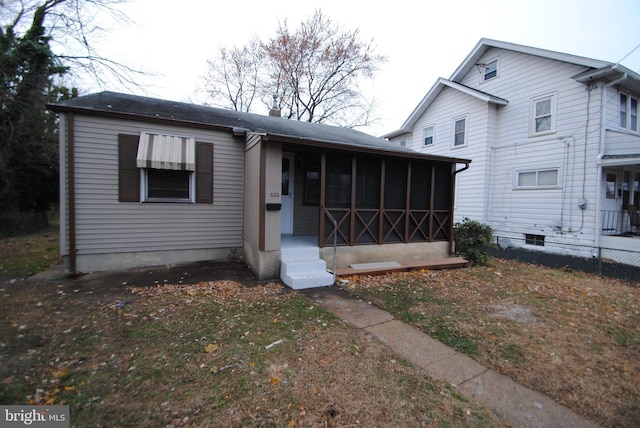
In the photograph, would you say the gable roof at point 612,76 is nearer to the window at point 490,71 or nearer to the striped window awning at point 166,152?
the window at point 490,71

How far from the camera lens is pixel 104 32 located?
9.35 meters

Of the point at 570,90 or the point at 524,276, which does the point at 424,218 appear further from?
the point at 570,90

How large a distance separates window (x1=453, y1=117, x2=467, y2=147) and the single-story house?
16.5 feet

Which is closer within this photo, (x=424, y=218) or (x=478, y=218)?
(x=424, y=218)

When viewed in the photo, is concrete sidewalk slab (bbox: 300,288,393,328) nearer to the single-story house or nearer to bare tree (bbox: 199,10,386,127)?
the single-story house

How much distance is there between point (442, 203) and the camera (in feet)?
25.1

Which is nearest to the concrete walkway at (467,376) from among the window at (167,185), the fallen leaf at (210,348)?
the fallen leaf at (210,348)

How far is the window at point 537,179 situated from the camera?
9.34m

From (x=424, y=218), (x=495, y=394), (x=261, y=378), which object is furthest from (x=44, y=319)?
(x=424, y=218)

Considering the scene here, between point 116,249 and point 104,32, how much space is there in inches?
326

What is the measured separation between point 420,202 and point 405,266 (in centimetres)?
189

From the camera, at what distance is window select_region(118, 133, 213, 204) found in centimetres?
581

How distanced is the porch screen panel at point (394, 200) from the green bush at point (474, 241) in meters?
2.08

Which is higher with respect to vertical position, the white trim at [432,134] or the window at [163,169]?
the white trim at [432,134]
